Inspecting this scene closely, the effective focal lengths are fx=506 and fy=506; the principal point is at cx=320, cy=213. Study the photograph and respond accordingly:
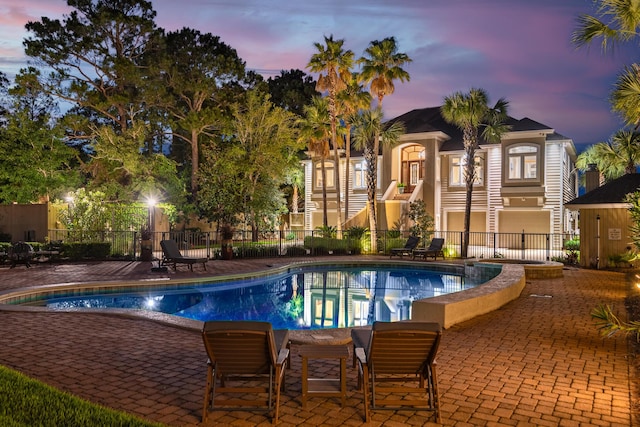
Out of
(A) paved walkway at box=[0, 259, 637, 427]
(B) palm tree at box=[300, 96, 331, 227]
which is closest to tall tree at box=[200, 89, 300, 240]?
(B) palm tree at box=[300, 96, 331, 227]

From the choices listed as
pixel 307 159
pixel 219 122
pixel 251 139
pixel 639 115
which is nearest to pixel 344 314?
pixel 639 115

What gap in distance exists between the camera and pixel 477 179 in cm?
3086

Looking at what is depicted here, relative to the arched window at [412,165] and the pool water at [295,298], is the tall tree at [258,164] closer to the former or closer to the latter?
the arched window at [412,165]

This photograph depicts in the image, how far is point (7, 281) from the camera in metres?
13.5

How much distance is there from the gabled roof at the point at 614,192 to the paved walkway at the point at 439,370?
9.22m

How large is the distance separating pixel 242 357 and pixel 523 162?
27317 millimetres

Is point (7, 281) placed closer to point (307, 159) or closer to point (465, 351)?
point (465, 351)

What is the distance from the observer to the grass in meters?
4.13

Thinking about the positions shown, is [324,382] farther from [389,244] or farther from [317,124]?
[317,124]

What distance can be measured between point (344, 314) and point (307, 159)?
26284mm

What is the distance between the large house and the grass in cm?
2340

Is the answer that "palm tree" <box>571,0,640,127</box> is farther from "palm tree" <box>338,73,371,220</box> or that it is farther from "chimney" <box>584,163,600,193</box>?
"palm tree" <box>338,73,371,220</box>

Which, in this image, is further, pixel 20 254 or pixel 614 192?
pixel 614 192

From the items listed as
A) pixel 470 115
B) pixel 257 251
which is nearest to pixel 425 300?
pixel 257 251
